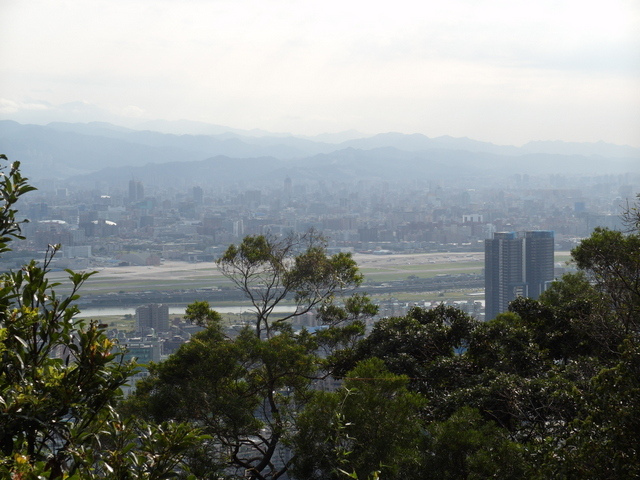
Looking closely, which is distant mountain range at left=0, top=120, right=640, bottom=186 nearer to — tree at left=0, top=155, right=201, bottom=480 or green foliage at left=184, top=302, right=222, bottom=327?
green foliage at left=184, top=302, right=222, bottom=327

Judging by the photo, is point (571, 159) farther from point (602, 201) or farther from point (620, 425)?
point (620, 425)

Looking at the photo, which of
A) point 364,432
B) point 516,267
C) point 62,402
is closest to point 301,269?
point 364,432

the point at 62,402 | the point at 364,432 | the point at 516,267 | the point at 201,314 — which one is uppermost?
the point at 62,402

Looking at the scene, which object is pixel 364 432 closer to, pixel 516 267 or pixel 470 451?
pixel 470 451

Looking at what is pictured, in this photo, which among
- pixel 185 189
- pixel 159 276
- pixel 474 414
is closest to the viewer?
pixel 474 414

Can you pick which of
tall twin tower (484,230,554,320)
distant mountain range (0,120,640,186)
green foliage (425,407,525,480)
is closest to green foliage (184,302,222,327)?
green foliage (425,407,525,480)

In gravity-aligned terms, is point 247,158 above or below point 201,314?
above

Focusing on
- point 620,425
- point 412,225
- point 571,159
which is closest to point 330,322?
point 620,425
